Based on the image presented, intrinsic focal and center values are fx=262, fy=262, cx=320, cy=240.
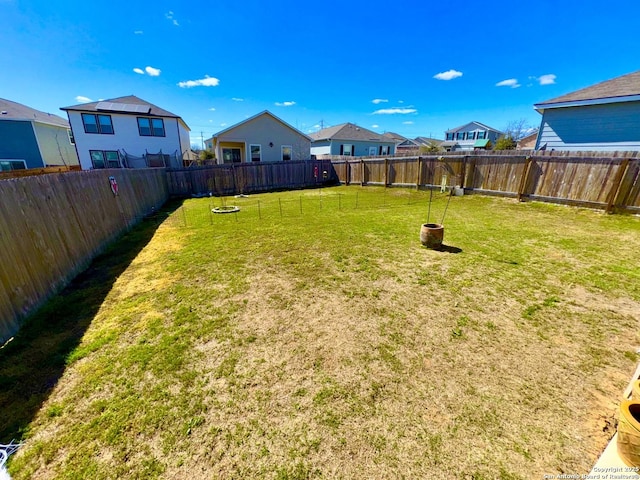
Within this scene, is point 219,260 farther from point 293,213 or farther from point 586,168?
point 586,168

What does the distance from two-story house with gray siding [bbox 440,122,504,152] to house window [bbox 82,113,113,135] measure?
39.1 m

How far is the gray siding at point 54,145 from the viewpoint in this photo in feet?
66.5

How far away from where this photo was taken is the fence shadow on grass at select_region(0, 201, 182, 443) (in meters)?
2.16

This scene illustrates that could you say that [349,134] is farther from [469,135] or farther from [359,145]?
[469,135]

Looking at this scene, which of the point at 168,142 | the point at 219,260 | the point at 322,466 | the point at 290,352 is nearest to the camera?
the point at 322,466

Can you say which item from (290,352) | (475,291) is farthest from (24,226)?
(475,291)

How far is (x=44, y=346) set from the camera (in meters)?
2.89

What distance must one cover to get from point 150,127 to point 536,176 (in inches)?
938

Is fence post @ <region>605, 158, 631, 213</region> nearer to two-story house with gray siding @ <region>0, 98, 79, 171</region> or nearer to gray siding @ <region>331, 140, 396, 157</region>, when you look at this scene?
gray siding @ <region>331, 140, 396, 157</region>

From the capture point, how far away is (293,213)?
9.33 metres

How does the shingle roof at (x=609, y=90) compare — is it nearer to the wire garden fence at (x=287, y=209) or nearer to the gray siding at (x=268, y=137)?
the wire garden fence at (x=287, y=209)

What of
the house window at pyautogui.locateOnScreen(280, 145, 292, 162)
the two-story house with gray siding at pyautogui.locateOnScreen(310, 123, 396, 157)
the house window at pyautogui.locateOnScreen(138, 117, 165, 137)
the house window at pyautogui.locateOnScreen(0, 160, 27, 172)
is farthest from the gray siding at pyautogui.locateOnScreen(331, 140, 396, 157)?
the house window at pyautogui.locateOnScreen(0, 160, 27, 172)

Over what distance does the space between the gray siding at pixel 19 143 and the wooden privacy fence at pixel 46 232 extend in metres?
20.5

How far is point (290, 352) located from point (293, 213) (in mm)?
6910
